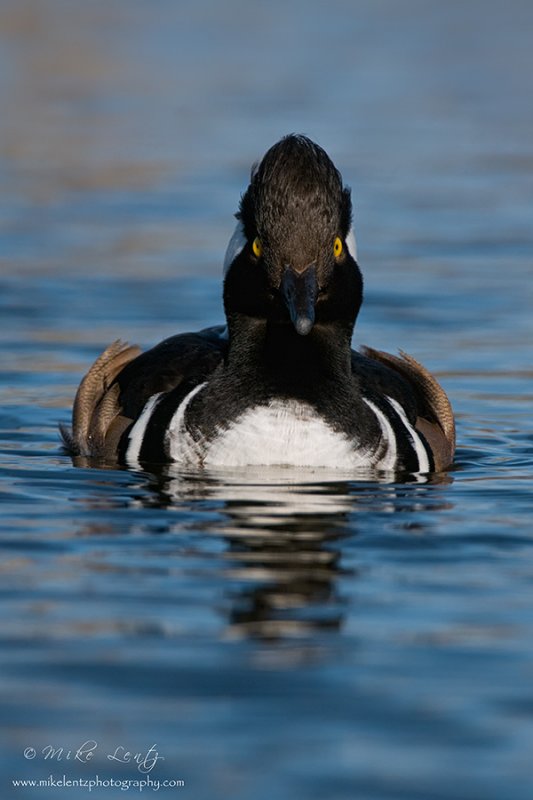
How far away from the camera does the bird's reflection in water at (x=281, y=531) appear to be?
24.9 ft

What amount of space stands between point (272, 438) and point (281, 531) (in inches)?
44.6

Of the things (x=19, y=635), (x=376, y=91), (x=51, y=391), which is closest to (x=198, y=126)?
(x=376, y=91)

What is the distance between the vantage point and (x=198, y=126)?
23469 millimetres

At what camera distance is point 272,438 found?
9.96m

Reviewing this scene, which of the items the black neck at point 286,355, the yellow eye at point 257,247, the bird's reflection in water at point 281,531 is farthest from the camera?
the black neck at point 286,355

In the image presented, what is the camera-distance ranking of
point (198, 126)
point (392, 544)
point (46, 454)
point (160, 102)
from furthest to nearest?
point (160, 102), point (198, 126), point (46, 454), point (392, 544)

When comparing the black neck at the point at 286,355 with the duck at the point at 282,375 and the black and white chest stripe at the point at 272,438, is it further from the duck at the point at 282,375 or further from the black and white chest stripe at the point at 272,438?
the black and white chest stripe at the point at 272,438

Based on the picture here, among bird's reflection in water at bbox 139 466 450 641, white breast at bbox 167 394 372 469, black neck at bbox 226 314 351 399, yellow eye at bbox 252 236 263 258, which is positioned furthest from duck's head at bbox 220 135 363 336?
bird's reflection in water at bbox 139 466 450 641

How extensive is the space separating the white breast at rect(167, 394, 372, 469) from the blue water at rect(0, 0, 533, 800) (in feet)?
0.42

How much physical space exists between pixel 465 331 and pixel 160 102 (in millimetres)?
11241

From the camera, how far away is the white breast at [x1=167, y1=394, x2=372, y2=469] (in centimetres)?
996

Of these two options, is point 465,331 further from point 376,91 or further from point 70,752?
point 376,91

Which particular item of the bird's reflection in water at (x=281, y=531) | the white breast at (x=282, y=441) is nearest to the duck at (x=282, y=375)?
the white breast at (x=282, y=441)

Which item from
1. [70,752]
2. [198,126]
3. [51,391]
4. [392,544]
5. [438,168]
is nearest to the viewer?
[70,752]
